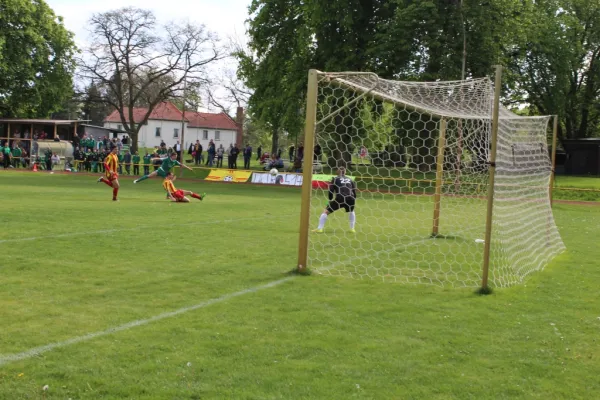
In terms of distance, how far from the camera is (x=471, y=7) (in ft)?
105

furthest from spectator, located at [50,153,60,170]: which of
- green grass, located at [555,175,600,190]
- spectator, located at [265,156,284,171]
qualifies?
green grass, located at [555,175,600,190]

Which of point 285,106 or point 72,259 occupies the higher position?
point 285,106

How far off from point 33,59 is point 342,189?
A: 42.6 m

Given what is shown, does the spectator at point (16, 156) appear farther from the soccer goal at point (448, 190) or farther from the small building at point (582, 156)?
the small building at point (582, 156)

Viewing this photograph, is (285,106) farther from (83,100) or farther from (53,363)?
(53,363)

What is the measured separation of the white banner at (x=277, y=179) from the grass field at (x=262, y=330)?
79.3ft

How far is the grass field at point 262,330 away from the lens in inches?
183

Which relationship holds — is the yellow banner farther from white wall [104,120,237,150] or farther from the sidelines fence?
white wall [104,120,237,150]

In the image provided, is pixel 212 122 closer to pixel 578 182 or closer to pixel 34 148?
pixel 34 148

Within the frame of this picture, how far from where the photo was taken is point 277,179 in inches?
1406

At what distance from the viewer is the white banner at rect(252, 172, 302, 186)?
35.1 m

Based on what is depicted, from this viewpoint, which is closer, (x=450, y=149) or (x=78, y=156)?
(x=450, y=149)

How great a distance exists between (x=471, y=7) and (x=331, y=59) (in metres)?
7.92

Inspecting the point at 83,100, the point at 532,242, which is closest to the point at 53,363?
the point at 532,242
